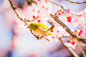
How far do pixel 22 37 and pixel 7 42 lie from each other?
310 millimetres

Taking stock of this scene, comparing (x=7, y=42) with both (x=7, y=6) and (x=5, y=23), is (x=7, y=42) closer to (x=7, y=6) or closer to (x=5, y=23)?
(x=5, y=23)

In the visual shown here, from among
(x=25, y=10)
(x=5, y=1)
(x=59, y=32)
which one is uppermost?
(x=5, y=1)

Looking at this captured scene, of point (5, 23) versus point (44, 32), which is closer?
point (44, 32)

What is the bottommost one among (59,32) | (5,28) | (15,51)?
→ (15,51)

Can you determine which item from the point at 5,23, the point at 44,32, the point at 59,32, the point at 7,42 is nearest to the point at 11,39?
the point at 7,42

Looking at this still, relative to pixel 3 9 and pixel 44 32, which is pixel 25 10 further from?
pixel 44 32

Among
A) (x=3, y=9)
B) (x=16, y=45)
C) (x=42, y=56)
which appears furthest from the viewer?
(x=42, y=56)

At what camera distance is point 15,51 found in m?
1.82

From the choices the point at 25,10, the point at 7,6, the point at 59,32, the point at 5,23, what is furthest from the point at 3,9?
the point at 59,32

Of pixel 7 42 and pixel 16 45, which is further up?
pixel 7 42

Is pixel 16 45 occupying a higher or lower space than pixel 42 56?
higher

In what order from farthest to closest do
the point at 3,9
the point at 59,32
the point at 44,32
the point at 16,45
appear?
the point at 16,45, the point at 3,9, the point at 59,32, the point at 44,32

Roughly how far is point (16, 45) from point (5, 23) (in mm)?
495

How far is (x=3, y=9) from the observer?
67.7 inches
